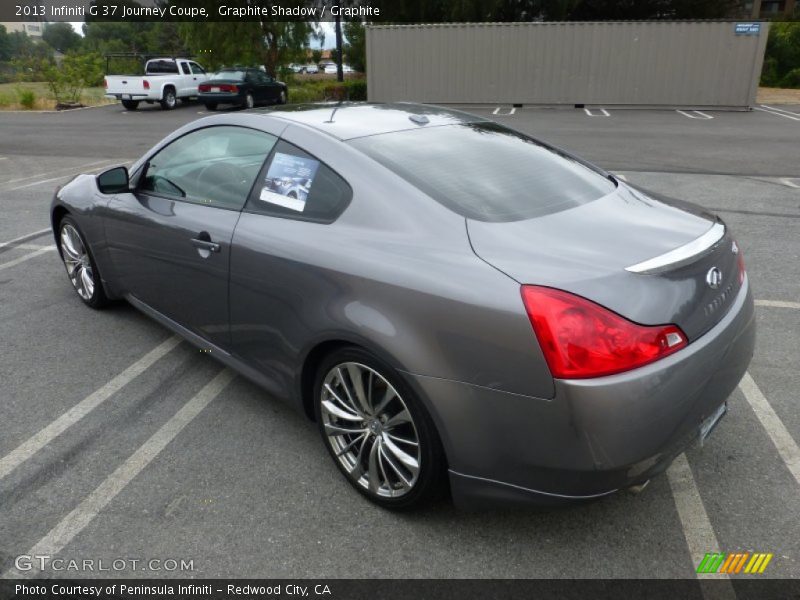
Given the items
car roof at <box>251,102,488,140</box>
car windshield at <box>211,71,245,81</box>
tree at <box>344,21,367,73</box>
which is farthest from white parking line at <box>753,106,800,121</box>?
tree at <box>344,21,367,73</box>

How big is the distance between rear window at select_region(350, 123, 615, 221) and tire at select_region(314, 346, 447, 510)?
70 centimetres

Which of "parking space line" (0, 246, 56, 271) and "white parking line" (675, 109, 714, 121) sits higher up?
"parking space line" (0, 246, 56, 271)

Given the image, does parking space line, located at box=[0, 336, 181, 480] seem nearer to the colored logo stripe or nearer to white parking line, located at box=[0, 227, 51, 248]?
the colored logo stripe

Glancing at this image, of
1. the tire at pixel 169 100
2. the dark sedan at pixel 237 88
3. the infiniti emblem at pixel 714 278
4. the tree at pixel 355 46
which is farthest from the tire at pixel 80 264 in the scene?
the tree at pixel 355 46

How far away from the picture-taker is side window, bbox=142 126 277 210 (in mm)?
3141

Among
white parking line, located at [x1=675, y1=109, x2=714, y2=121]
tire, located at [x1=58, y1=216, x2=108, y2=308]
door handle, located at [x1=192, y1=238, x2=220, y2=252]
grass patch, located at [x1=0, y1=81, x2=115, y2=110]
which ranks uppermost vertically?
door handle, located at [x1=192, y1=238, x2=220, y2=252]

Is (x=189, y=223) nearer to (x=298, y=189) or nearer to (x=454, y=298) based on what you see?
(x=298, y=189)

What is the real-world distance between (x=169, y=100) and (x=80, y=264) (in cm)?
2114

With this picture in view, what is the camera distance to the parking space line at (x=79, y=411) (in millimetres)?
2998

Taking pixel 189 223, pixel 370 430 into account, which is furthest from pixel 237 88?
pixel 370 430

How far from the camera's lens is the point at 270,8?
26.5m

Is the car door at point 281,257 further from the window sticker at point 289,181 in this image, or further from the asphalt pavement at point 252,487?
the asphalt pavement at point 252,487

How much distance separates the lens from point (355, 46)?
44125 mm

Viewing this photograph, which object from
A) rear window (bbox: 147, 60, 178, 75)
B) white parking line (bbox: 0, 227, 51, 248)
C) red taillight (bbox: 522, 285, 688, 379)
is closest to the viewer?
red taillight (bbox: 522, 285, 688, 379)
